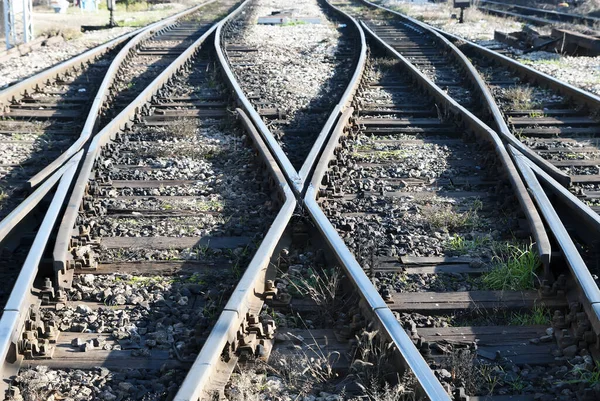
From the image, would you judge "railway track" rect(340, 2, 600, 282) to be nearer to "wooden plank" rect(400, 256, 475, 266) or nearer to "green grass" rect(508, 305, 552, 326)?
"green grass" rect(508, 305, 552, 326)

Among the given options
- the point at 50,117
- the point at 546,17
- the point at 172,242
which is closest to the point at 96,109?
the point at 50,117

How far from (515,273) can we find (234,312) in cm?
187

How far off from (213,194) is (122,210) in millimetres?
777

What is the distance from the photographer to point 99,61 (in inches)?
522

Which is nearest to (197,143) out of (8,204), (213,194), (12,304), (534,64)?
(213,194)

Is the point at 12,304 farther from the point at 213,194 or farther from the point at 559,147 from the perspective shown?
the point at 559,147

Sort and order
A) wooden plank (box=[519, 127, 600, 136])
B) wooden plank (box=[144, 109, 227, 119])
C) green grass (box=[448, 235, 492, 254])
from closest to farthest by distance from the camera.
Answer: green grass (box=[448, 235, 492, 254]), wooden plank (box=[519, 127, 600, 136]), wooden plank (box=[144, 109, 227, 119])

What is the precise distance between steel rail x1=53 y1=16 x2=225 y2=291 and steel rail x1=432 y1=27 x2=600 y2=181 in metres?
3.78

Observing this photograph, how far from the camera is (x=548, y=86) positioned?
10758mm

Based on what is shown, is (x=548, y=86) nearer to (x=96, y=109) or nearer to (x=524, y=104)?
(x=524, y=104)

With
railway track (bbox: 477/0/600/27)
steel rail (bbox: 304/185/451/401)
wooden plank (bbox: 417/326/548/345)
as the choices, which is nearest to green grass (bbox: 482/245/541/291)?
wooden plank (bbox: 417/326/548/345)

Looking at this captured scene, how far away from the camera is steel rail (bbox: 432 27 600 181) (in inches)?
264

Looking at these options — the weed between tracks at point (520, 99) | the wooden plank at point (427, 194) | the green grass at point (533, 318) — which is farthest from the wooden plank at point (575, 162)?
the green grass at point (533, 318)

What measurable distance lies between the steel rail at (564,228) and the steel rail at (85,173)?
291cm
